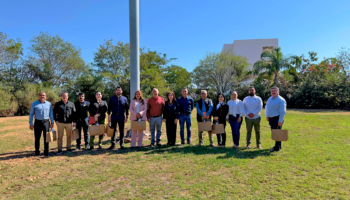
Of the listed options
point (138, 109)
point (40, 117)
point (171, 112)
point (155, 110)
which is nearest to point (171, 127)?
point (171, 112)

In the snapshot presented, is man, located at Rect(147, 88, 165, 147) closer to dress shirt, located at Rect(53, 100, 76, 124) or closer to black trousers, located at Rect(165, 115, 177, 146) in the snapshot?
black trousers, located at Rect(165, 115, 177, 146)

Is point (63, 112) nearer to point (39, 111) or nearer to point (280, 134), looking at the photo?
point (39, 111)

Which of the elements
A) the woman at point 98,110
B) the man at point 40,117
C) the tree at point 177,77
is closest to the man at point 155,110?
the woman at point 98,110

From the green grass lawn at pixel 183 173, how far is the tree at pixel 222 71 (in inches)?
970

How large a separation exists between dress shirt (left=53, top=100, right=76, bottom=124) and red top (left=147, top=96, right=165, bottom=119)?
2.29m

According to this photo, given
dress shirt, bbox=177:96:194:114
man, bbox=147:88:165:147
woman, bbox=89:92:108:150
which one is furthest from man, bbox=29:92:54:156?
dress shirt, bbox=177:96:194:114

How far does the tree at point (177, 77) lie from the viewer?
120 ft

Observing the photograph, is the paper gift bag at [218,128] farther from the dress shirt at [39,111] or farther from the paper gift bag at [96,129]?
the dress shirt at [39,111]

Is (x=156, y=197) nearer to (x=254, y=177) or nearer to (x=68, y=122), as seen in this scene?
(x=254, y=177)

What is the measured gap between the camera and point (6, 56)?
25.7 metres

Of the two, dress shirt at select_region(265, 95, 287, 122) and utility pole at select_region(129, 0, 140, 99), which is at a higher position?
utility pole at select_region(129, 0, 140, 99)

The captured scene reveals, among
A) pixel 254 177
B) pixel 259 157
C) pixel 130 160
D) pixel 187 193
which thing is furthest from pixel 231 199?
pixel 130 160

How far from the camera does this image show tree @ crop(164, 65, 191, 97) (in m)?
36.6

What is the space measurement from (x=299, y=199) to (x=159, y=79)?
29.0 meters
